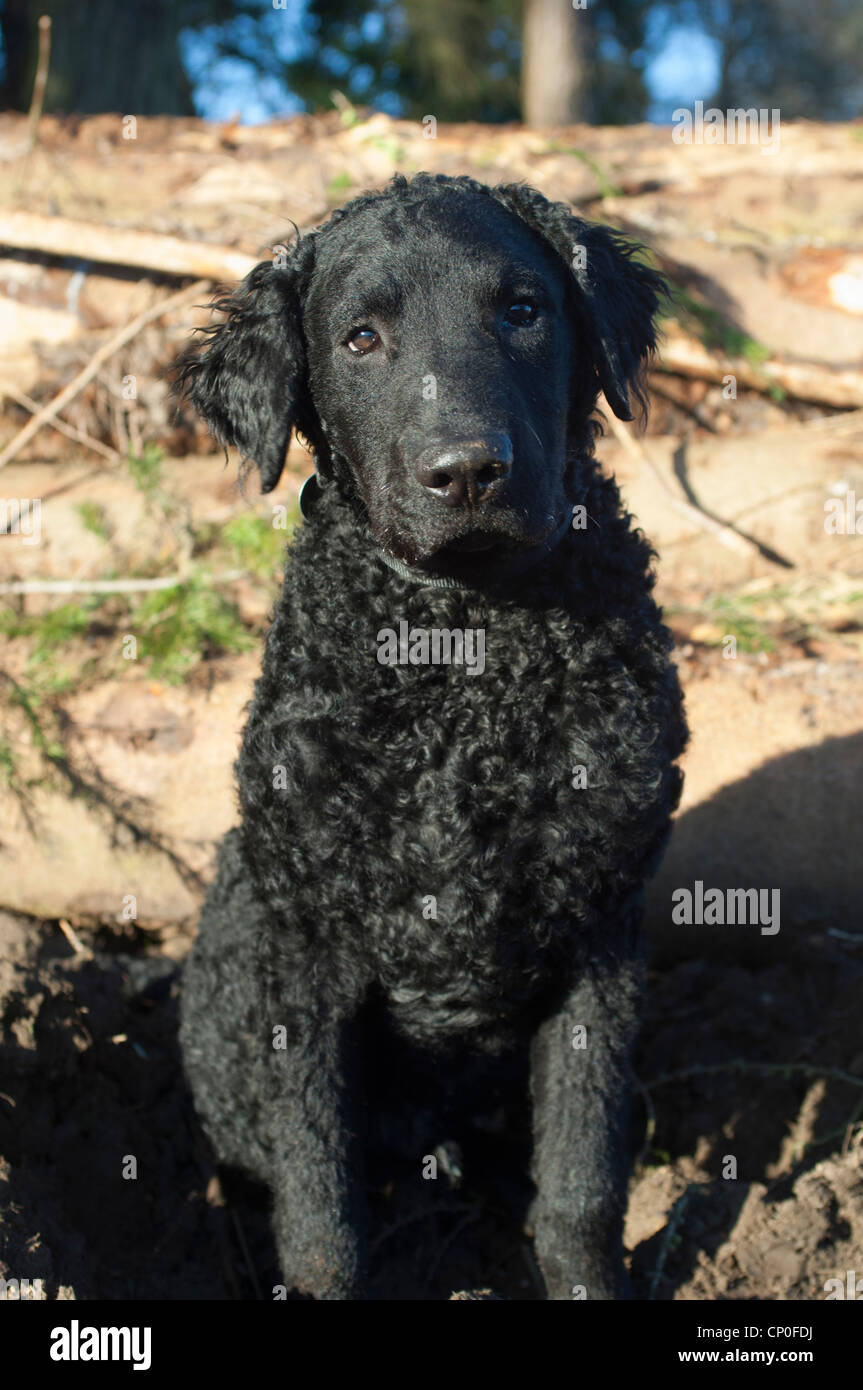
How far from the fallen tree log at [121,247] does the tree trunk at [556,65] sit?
232 inches

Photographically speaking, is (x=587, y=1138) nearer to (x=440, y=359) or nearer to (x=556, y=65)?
(x=440, y=359)

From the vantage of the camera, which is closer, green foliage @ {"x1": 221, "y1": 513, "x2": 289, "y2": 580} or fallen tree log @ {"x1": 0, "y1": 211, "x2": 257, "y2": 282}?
green foliage @ {"x1": 221, "y1": 513, "x2": 289, "y2": 580}

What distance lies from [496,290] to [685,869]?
2.35 metres

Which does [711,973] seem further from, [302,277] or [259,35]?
[259,35]

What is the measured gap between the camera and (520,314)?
2.50 metres

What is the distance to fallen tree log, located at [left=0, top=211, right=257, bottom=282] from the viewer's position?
583 cm

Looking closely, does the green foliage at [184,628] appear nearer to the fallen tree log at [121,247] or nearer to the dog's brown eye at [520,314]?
the fallen tree log at [121,247]

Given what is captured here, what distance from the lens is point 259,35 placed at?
38.5 feet

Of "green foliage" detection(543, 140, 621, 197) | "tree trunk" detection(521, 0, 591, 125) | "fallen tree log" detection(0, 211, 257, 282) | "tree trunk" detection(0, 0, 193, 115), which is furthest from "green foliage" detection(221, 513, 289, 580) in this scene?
"tree trunk" detection(521, 0, 591, 125)

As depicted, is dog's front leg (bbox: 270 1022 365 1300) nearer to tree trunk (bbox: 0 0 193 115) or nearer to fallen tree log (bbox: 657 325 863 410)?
fallen tree log (bbox: 657 325 863 410)

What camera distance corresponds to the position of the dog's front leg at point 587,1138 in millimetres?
2541

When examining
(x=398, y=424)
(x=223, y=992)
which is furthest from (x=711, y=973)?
(x=398, y=424)

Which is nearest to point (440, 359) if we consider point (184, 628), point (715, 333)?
point (184, 628)

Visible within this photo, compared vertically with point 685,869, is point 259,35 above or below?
above
